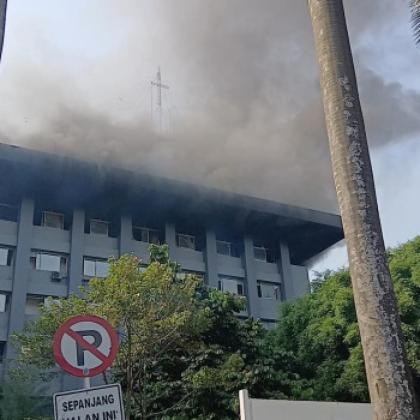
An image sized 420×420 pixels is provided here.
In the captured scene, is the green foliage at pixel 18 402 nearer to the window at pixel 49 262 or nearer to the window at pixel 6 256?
the window at pixel 6 256

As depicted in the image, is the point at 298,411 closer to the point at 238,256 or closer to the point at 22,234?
the point at 22,234

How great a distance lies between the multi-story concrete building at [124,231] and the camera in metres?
29.9

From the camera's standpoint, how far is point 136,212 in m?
34.1

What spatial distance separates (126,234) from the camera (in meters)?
33.2

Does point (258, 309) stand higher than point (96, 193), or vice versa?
point (96, 193)

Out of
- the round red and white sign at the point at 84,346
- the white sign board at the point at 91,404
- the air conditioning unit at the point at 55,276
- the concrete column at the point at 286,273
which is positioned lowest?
the white sign board at the point at 91,404

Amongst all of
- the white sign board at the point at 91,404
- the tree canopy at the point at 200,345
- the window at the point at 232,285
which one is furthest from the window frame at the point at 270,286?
the white sign board at the point at 91,404

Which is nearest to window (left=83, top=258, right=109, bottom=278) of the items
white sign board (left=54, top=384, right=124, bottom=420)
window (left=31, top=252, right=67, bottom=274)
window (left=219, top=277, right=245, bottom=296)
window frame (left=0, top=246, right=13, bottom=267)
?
window (left=31, top=252, right=67, bottom=274)

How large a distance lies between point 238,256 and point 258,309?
3645mm

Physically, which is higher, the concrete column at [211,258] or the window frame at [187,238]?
the window frame at [187,238]

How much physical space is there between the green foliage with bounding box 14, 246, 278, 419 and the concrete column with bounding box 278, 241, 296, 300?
66.3 feet

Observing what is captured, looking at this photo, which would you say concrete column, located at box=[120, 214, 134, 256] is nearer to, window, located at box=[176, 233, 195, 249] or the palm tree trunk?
window, located at box=[176, 233, 195, 249]

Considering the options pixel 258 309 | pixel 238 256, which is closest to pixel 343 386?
pixel 258 309

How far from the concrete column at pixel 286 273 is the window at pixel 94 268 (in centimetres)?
1070
